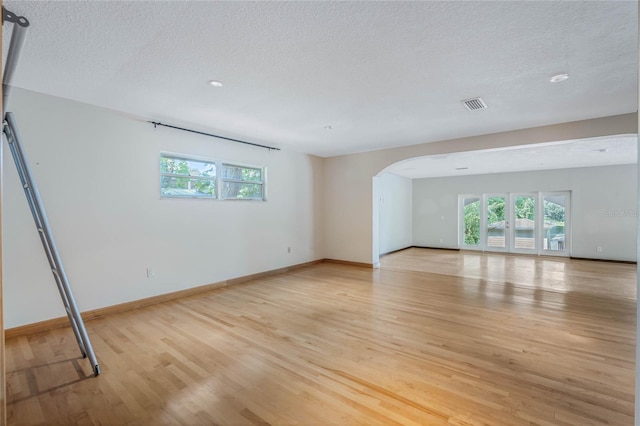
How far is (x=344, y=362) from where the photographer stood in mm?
2504

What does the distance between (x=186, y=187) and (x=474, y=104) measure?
4.10 meters

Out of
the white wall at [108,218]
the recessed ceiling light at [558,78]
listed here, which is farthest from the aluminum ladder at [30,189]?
the recessed ceiling light at [558,78]

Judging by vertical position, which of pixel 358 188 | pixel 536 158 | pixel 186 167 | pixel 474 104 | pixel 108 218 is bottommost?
pixel 108 218

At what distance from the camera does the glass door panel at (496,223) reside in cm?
880

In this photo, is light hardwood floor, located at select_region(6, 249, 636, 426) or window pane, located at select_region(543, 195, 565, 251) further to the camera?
window pane, located at select_region(543, 195, 565, 251)

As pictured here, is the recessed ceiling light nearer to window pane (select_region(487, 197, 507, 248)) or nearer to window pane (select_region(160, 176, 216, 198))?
window pane (select_region(160, 176, 216, 198))

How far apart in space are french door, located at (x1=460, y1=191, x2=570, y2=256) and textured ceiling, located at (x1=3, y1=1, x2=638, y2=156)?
521 cm

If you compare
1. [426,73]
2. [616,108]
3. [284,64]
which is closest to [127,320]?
[284,64]

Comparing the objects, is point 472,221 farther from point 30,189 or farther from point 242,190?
point 30,189

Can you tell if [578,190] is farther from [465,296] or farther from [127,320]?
[127,320]

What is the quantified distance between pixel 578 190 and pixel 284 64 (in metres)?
8.85

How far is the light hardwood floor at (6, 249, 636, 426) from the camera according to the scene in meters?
1.91

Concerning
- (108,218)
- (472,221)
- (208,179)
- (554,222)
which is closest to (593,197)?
(554,222)

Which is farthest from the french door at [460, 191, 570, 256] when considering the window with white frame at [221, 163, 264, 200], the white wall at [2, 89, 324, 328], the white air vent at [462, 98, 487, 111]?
the white wall at [2, 89, 324, 328]
